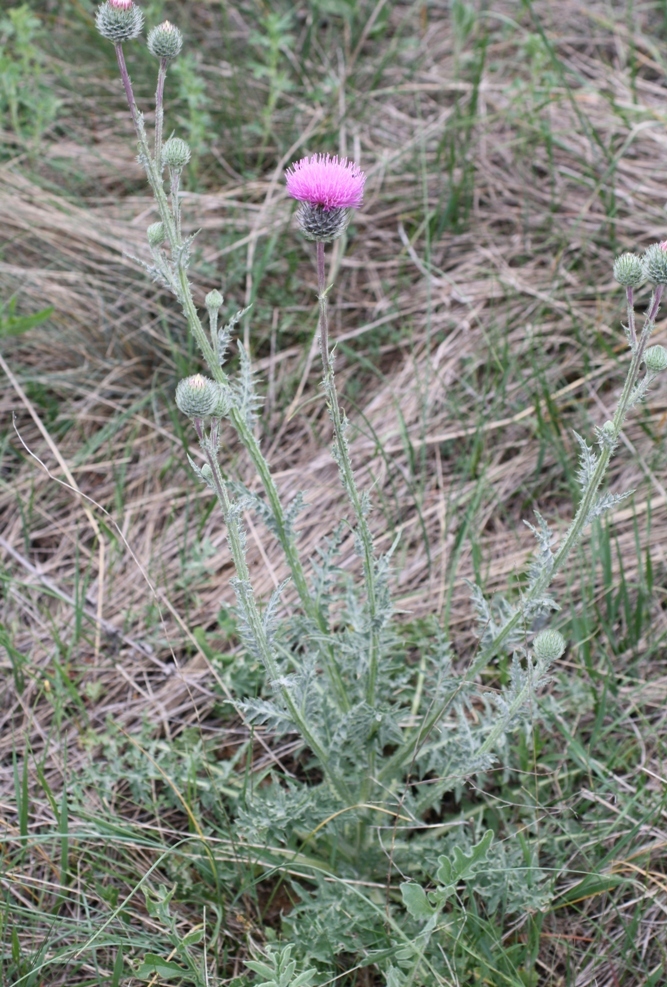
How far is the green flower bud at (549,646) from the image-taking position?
6.44 feet

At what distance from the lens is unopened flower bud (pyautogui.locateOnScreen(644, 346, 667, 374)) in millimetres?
1800

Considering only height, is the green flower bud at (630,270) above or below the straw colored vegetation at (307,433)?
above

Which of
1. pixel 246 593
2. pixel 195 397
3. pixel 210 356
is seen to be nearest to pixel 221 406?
pixel 195 397

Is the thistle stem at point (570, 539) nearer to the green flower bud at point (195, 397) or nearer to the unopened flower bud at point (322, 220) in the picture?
the unopened flower bud at point (322, 220)

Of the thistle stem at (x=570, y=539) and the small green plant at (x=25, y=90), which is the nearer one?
the thistle stem at (x=570, y=539)

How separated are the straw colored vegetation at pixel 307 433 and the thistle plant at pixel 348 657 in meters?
0.15

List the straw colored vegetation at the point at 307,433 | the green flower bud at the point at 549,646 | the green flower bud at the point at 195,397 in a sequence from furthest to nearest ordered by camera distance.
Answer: the straw colored vegetation at the point at 307,433 → the green flower bud at the point at 549,646 → the green flower bud at the point at 195,397

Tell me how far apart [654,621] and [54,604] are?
6.85 feet

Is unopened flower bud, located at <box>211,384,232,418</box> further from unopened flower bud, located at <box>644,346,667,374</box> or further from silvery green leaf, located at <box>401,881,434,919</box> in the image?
silvery green leaf, located at <box>401,881,434,919</box>

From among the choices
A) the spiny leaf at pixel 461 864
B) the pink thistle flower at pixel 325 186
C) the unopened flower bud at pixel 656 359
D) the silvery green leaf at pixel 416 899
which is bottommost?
the silvery green leaf at pixel 416 899

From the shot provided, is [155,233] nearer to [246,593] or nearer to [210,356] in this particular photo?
[210,356]

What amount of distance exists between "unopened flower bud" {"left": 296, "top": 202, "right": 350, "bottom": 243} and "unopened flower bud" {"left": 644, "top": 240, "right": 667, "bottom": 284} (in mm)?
617

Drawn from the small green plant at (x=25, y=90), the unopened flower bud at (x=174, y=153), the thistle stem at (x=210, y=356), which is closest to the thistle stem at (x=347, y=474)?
the thistle stem at (x=210, y=356)

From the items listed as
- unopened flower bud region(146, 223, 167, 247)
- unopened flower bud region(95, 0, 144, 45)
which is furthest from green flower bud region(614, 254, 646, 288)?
unopened flower bud region(95, 0, 144, 45)
